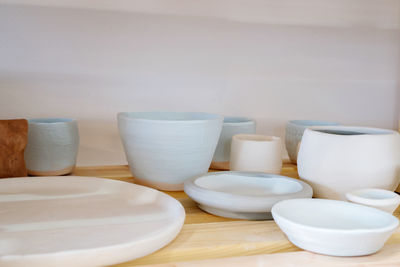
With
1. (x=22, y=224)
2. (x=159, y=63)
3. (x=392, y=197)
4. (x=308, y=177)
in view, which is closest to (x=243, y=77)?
(x=159, y=63)

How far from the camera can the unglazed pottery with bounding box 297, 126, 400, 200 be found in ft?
1.95

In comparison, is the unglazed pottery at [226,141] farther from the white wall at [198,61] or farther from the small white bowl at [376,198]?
the small white bowl at [376,198]

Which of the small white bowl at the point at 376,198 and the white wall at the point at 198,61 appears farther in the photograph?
the white wall at the point at 198,61

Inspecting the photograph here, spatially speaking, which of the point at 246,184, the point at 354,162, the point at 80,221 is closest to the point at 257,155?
the point at 246,184

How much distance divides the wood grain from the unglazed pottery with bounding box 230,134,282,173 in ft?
0.64

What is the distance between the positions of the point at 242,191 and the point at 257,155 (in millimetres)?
113

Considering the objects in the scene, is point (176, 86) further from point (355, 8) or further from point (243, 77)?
point (355, 8)

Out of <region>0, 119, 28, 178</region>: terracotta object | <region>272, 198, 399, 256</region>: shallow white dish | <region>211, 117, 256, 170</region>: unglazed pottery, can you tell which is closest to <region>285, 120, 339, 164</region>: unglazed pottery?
<region>211, 117, 256, 170</region>: unglazed pottery

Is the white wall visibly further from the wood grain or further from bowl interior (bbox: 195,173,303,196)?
the wood grain

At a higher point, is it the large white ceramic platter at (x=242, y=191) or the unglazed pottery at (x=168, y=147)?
the unglazed pottery at (x=168, y=147)

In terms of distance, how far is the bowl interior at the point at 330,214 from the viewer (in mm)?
495

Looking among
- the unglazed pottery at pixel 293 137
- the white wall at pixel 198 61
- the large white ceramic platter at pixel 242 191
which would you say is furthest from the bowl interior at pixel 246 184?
the white wall at pixel 198 61

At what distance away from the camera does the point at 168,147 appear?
2.23ft

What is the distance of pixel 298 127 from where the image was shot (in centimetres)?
92
